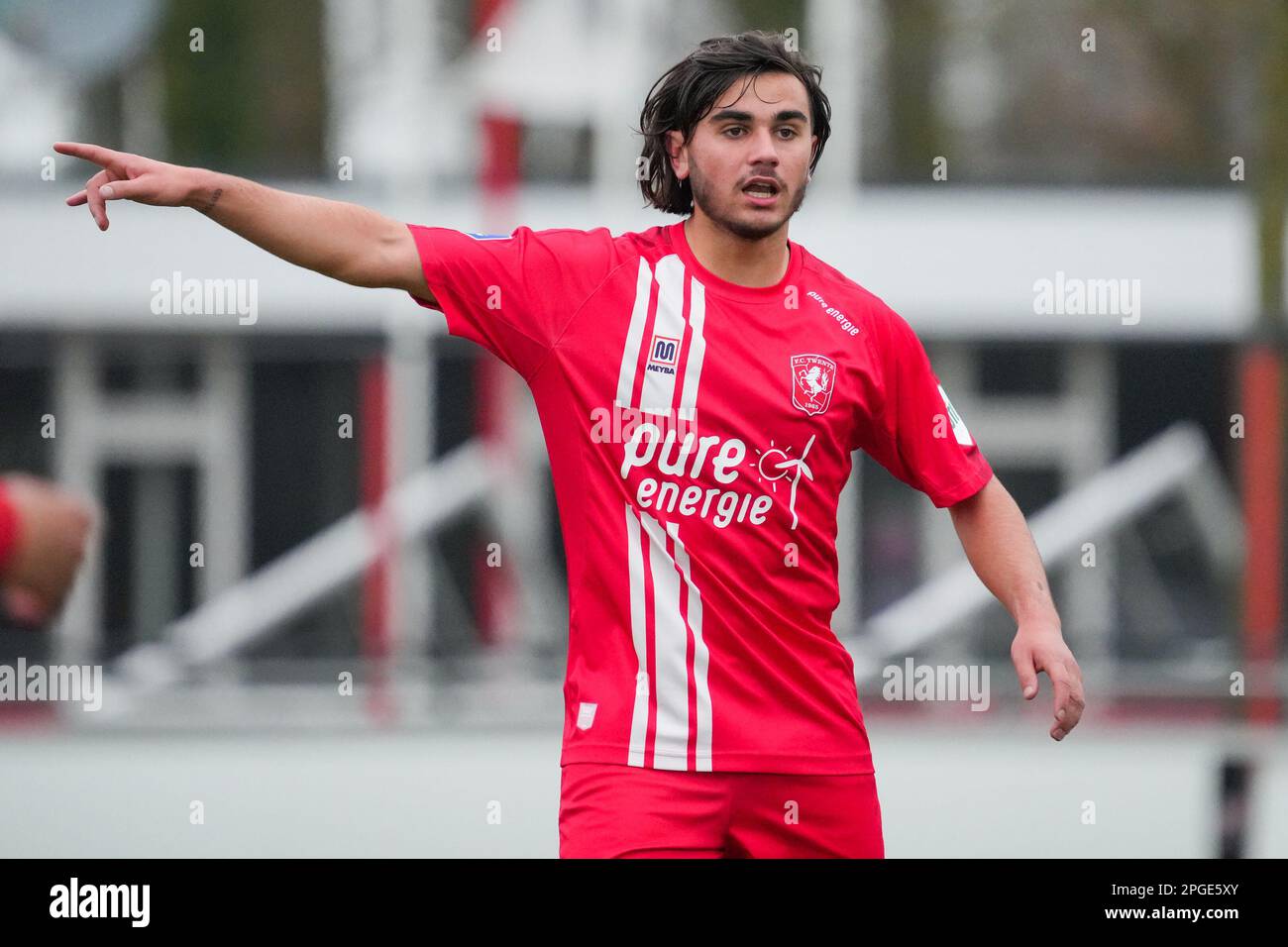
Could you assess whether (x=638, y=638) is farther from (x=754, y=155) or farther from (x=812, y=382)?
(x=754, y=155)

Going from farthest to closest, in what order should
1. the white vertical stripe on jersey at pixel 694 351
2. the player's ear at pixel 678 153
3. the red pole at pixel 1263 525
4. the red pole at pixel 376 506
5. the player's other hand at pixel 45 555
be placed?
the red pole at pixel 376 506
the red pole at pixel 1263 525
the player's ear at pixel 678 153
the white vertical stripe on jersey at pixel 694 351
the player's other hand at pixel 45 555

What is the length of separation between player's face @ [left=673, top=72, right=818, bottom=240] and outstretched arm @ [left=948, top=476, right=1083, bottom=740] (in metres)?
0.79

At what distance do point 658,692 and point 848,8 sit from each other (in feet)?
40.7

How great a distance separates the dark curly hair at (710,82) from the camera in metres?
3.75

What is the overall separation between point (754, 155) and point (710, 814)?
4.43ft

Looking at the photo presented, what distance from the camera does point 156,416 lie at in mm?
15562

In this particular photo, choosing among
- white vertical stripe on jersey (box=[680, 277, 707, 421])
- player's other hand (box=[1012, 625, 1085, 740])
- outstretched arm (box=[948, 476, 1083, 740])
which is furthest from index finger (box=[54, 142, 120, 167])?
player's other hand (box=[1012, 625, 1085, 740])

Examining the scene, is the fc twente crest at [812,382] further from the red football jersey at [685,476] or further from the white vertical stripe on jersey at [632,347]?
the white vertical stripe on jersey at [632,347]

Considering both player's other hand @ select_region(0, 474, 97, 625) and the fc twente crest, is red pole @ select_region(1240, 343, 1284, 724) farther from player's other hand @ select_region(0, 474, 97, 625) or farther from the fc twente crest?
player's other hand @ select_region(0, 474, 97, 625)

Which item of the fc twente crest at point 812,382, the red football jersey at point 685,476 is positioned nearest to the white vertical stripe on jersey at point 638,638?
the red football jersey at point 685,476

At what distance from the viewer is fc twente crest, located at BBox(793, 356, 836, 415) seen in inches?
141

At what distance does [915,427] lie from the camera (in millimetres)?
3812
